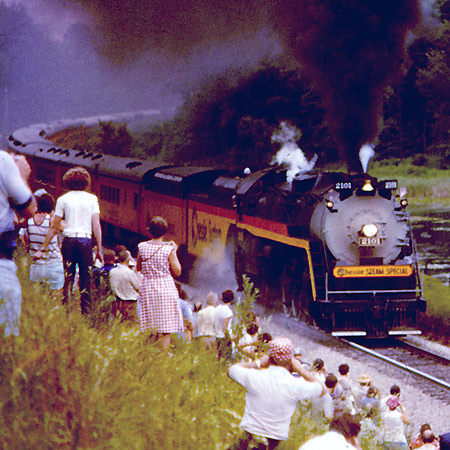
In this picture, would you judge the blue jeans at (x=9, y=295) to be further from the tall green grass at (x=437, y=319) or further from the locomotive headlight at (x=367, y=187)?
the tall green grass at (x=437, y=319)

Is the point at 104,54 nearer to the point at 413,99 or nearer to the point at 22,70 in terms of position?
the point at 22,70

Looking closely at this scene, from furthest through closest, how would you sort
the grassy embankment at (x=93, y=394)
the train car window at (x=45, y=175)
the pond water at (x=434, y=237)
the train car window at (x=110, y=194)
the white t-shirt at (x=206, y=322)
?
the pond water at (x=434, y=237)
the train car window at (x=45, y=175)
the train car window at (x=110, y=194)
the white t-shirt at (x=206, y=322)
the grassy embankment at (x=93, y=394)

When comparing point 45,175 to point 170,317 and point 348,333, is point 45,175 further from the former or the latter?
point 170,317

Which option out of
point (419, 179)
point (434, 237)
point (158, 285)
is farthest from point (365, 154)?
point (419, 179)

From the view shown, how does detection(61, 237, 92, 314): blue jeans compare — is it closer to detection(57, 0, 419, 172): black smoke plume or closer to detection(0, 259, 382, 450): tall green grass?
detection(0, 259, 382, 450): tall green grass

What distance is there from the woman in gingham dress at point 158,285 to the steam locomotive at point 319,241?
709 centimetres

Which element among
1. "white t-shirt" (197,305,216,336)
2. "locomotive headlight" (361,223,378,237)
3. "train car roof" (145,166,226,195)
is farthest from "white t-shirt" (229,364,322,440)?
"train car roof" (145,166,226,195)

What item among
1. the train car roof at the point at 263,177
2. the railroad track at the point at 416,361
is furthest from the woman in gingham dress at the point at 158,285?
the train car roof at the point at 263,177

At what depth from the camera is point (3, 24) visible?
152 ft

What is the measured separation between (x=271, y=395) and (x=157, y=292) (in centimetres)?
187

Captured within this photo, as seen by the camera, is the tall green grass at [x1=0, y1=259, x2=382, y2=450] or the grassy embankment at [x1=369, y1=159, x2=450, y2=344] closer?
the tall green grass at [x1=0, y1=259, x2=382, y2=450]

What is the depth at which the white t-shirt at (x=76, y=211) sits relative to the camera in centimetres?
704

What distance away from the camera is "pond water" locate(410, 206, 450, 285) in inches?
1204

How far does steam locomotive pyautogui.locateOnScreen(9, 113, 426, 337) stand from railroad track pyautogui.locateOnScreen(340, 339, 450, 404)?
280 mm
